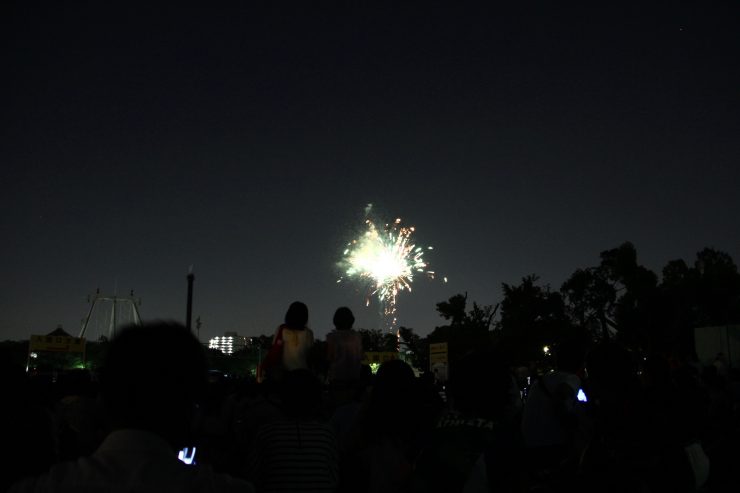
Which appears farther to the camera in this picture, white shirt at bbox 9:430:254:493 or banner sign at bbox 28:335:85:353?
banner sign at bbox 28:335:85:353

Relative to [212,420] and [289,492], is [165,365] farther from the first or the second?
[212,420]

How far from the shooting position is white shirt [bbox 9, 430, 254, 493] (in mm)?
2096

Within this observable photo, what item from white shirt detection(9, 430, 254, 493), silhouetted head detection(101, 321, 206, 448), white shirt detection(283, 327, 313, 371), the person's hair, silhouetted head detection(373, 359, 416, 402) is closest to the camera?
white shirt detection(9, 430, 254, 493)

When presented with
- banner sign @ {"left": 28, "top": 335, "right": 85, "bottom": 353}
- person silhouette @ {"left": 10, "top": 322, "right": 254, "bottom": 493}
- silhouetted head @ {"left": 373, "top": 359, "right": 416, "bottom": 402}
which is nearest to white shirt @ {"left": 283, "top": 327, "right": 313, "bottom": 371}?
silhouetted head @ {"left": 373, "top": 359, "right": 416, "bottom": 402}

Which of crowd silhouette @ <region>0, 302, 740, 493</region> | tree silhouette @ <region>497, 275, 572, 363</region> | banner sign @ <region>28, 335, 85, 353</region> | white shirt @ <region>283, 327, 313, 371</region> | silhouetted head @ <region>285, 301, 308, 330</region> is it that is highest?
tree silhouette @ <region>497, 275, 572, 363</region>

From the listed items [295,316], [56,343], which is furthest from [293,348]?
[56,343]

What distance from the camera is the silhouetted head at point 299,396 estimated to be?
507 centimetres

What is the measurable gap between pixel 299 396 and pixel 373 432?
632mm

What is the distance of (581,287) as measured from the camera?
66.4 meters

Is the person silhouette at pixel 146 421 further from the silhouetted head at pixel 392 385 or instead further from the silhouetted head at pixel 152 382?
the silhouetted head at pixel 392 385

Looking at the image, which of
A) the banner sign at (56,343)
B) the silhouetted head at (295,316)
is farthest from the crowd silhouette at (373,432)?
the banner sign at (56,343)

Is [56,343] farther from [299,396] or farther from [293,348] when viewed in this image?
[299,396]

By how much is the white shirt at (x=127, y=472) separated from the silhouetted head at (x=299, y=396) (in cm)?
286

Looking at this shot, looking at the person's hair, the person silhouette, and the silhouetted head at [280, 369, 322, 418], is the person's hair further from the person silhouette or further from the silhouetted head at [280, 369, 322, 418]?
the person silhouette
